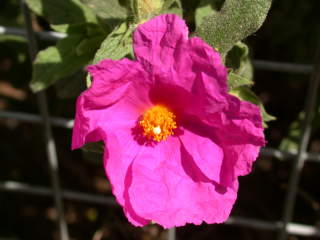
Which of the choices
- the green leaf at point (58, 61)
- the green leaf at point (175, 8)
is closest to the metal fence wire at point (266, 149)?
the green leaf at point (58, 61)

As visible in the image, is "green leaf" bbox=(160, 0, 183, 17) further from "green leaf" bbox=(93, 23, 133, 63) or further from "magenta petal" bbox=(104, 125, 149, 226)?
"magenta petal" bbox=(104, 125, 149, 226)

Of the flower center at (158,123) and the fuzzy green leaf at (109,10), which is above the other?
the fuzzy green leaf at (109,10)

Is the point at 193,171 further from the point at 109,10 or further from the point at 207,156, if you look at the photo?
the point at 109,10

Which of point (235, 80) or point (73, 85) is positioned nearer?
point (235, 80)

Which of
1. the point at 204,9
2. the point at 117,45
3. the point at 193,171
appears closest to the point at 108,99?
the point at 117,45

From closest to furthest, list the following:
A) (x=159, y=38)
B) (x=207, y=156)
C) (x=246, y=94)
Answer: (x=159, y=38) < (x=207, y=156) < (x=246, y=94)

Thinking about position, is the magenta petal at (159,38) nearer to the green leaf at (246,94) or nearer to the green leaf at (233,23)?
the green leaf at (233,23)

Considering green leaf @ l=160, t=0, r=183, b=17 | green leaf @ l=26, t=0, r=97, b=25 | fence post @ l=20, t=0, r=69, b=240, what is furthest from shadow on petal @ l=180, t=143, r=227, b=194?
fence post @ l=20, t=0, r=69, b=240
